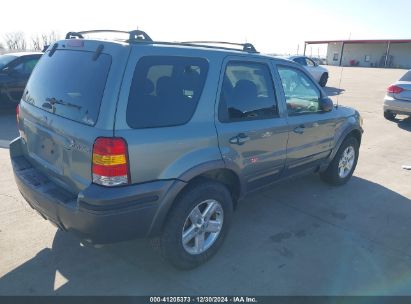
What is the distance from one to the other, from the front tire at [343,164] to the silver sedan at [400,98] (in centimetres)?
523

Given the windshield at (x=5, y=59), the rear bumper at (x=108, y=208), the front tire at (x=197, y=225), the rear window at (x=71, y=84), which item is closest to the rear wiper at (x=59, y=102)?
the rear window at (x=71, y=84)

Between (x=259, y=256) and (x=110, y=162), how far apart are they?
1739mm

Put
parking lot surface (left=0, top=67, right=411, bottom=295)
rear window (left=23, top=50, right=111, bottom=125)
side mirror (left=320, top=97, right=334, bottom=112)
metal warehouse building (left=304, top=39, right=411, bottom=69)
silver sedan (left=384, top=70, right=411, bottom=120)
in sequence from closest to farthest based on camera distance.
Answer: rear window (left=23, top=50, right=111, bottom=125) → parking lot surface (left=0, top=67, right=411, bottom=295) → side mirror (left=320, top=97, right=334, bottom=112) → silver sedan (left=384, top=70, right=411, bottom=120) → metal warehouse building (left=304, top=39, right=411, bottom=69)

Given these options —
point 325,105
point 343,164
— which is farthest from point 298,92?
point 343,164

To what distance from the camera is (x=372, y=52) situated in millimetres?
57000

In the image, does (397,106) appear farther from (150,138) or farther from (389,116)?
(150,138)

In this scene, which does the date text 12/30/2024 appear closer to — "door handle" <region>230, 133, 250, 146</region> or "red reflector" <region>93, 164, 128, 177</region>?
"red reflector" <region>93, 164, 128, 177</region>

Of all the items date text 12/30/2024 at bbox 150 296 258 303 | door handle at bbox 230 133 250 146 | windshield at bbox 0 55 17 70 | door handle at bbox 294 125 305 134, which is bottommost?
date text 12/30/2024 at bbox 150 296 258 303

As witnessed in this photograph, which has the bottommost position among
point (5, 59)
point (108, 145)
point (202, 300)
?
point (202, 300)

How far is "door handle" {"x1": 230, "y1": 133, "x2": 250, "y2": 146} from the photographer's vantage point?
3.04 meters

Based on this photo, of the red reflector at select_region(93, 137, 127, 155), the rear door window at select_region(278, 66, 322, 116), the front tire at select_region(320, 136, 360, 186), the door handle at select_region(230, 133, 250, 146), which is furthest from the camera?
the front tire at select_region(320, 136, 360, 186)

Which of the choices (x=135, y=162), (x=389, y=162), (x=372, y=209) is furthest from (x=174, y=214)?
(x=389, y=162)

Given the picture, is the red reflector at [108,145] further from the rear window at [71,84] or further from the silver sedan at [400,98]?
the silver sedan at [400,98]

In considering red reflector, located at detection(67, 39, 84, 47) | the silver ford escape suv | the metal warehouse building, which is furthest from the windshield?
the metal warehouse building
